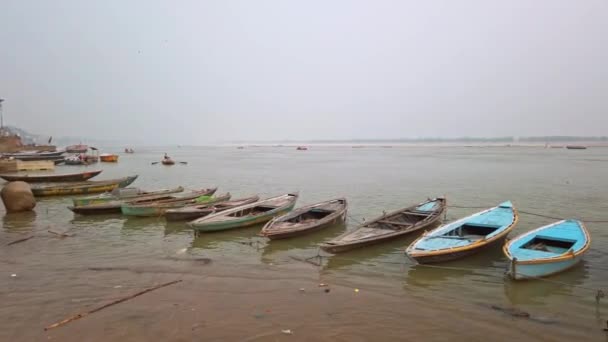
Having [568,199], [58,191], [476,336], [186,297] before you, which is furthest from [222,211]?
[568,199]

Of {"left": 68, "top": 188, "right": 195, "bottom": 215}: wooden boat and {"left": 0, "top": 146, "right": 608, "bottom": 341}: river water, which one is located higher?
{"left": 68, "top": 188, "right": 195, "bottom": 215}: wooden boat

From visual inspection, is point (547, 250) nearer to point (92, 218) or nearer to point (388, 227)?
point (388, 227)

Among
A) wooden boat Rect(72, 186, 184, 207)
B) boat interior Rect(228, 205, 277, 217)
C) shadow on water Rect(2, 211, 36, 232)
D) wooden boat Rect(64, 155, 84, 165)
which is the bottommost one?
shadow on water Rect(2, 211, 36, 232)

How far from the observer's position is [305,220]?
16.3 m

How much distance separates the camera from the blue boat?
33.5ft

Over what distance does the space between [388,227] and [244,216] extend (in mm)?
5900

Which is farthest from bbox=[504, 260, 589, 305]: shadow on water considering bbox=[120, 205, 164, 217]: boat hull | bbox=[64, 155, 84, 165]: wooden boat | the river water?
bbox=[64, 155, 84, 165]: wooden boat

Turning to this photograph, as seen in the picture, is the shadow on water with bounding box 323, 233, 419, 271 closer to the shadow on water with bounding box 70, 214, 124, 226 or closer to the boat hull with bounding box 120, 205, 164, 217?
the boat hull with bounding box 120, 205, 164, 217

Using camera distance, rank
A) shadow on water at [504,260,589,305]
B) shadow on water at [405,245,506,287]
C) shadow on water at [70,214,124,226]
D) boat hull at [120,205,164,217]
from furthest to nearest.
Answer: boat hull at [120,205,164,217]
shadow on water at [70,214,124,226]
shadow on water at [405,245,506,287]
shadow on water at [504,260,589,305]

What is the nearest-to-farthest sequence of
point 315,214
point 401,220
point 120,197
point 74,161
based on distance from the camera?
point 401,220, point 315,214, point 120,197, point 74,161

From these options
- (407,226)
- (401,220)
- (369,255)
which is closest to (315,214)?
(401,220)

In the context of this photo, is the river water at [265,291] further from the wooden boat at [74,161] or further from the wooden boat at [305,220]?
the wooden boat at [74,161]

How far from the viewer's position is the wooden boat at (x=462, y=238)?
36.5 feet

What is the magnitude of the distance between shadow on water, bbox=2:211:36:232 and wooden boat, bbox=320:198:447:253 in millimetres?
13868
